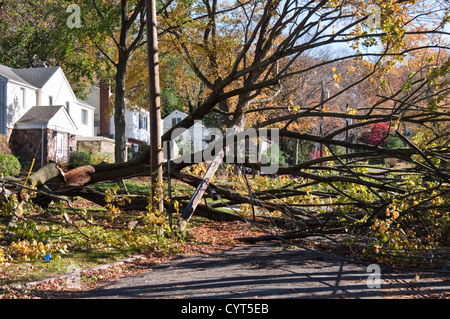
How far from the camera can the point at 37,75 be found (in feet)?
101

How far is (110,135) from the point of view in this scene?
140 feet

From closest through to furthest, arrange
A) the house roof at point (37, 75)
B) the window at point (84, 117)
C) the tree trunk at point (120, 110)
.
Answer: the tree trunk at point (120, 110) → the house roof at point (37, 75) → the window at point (84, 117)

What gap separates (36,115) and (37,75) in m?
3.71

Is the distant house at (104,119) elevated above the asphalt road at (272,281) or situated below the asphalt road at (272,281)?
above

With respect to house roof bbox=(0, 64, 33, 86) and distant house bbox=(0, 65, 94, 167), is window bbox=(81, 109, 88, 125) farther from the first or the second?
house roof bbox=(0, 64, 33, 86)

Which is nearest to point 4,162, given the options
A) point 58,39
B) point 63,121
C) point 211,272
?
point 58,39

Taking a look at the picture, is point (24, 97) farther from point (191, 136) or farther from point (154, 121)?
point (154, 121)

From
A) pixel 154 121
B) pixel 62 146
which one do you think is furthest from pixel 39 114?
pixel 154 121

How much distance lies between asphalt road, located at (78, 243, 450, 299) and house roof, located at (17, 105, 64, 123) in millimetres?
23686

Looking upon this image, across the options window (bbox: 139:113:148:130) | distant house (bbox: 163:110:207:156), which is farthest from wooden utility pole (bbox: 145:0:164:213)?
window (bbox: 139:113:148:130)

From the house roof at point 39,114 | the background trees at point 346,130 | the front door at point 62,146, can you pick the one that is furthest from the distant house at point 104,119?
the background trees at point 346,130

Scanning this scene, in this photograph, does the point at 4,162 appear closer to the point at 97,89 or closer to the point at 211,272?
the point at 211,272

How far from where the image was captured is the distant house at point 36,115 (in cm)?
2756

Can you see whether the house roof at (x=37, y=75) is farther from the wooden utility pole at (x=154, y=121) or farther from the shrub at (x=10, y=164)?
the wooden utility pole at (x=154, y=121)
